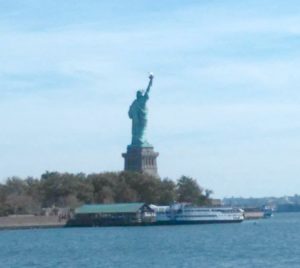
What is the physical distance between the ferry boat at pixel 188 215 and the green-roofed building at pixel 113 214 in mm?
1037

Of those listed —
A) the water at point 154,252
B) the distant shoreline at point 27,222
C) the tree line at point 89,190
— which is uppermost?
the tree line at point 89,190

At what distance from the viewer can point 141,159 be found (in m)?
138

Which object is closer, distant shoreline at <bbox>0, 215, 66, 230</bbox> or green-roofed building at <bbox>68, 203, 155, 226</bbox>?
distant shoreline at <bbox>0, 215, 66, 230</bbox>

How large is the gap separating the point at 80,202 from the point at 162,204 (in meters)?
9.26

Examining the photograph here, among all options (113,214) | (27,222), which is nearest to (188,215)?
(113,214)

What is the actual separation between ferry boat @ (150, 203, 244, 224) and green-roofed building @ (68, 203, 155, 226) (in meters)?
1.04

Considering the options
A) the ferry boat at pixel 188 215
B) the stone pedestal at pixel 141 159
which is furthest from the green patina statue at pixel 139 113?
the ferry boat at pixel 188 215

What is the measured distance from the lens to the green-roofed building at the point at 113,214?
122562 millimetres

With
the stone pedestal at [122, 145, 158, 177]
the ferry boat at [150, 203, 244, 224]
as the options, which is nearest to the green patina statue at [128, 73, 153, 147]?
the stone pedestal at [122, 145, 158, 177]

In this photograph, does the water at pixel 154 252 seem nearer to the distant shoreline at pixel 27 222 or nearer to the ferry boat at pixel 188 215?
the distant shoreline at pixel 27 222

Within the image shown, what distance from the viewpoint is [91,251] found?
70688 mm

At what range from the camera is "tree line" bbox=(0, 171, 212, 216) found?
436 ft

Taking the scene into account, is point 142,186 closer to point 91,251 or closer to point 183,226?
point 183,226

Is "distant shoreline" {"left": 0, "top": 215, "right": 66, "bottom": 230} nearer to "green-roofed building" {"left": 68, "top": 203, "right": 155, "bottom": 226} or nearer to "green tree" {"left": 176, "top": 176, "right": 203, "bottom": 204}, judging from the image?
"green-roofed building" {"left": 68, "top": 203, "right": 155, "bottom": 226}
